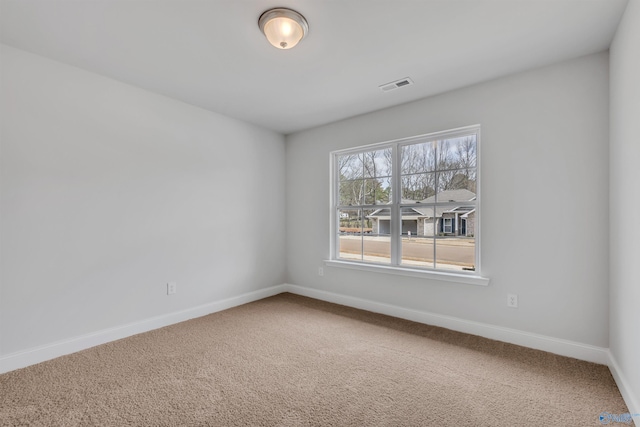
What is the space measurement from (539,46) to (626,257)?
163 centimetres

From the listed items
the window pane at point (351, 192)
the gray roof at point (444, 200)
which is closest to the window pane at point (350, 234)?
the window pane at point (351, 192)

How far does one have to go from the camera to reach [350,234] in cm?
394

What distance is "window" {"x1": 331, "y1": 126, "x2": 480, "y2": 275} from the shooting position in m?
2.96

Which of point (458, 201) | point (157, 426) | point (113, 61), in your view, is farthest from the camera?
point (458, 201)

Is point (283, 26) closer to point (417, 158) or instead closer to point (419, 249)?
point (417, 158)

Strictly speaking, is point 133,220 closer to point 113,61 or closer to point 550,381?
point 113,61

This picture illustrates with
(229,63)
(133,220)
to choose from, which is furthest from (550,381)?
(133,220)

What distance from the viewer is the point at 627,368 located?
1806 mm

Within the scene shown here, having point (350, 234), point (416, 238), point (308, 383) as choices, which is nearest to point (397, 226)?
point (416, 238)

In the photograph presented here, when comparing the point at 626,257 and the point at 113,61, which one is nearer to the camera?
the point at 626,257

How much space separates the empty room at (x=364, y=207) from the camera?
182 centimetres

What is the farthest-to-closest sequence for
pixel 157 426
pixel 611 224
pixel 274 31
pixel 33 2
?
pixel 611 224 → pixel 274 31 → pixel 33 2 → pixel 157 426

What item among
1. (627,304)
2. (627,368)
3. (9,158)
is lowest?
(627,368)

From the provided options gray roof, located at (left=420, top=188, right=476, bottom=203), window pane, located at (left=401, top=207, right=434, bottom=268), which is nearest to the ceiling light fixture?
gray roof, located at (left=420, top=188, right=476, bottom=203)
